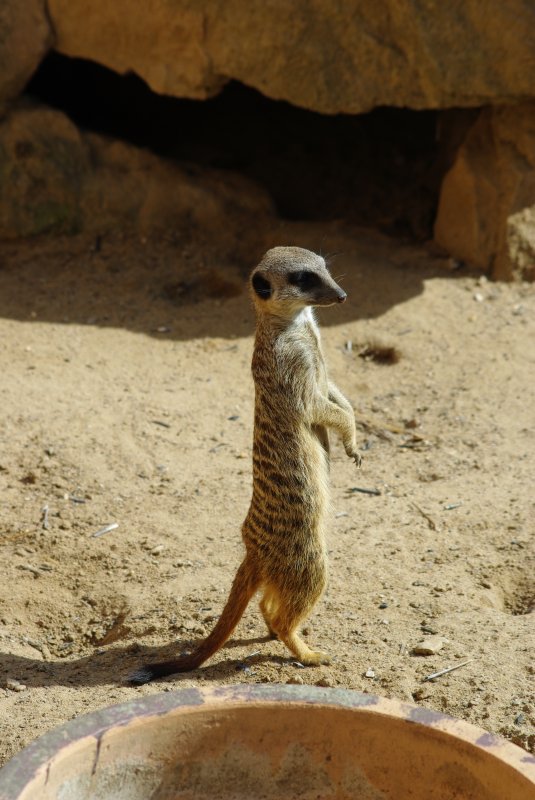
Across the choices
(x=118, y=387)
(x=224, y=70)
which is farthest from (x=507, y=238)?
(x=118, y=387)

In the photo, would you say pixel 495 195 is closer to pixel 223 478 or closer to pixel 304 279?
pixel 223 478

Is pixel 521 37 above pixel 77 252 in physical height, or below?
above

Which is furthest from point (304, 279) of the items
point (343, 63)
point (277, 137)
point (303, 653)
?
point (277, 137)

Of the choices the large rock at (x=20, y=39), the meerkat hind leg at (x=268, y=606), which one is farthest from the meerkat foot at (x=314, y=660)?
the large rock at (x=20, y=39)

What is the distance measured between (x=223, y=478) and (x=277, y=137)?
3107 mm

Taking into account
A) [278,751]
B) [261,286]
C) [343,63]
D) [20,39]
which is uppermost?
[343,63]

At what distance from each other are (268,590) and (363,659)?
30 centimetres

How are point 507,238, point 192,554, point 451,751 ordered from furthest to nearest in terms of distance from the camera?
point 507,238, point 192,554, point 451,751

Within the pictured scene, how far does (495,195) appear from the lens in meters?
5.21

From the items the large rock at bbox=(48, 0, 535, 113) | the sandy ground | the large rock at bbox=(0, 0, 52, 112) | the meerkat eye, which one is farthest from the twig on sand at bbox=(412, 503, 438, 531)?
the large rock at bbox=(0, 0, 52, 112)

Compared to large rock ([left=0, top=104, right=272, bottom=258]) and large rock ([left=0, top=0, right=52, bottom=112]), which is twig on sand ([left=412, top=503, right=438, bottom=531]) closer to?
large rock ([left=0, top=104, right=272, bottom=258])

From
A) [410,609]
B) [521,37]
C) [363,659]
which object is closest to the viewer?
[363,659]

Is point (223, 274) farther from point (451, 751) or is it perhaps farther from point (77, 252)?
point (451, 751)

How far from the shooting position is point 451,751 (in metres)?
1.89
